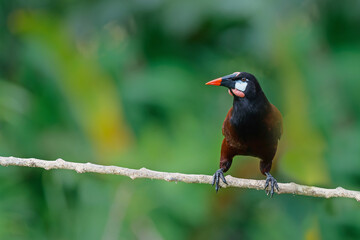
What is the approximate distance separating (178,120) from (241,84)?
8.24 ft

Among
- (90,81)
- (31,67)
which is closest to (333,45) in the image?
(90,81)

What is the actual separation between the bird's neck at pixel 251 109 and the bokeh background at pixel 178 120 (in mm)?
873

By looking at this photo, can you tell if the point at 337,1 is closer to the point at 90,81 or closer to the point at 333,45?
the point at 333,45

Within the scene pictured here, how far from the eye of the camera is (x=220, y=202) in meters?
3.66

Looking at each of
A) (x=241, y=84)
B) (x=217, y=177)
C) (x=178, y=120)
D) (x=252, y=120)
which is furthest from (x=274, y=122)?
(x=178, y=120)

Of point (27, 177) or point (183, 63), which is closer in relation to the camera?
point (27, 177)

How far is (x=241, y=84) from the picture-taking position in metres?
1.45

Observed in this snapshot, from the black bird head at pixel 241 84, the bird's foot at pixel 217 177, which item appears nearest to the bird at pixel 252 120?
the black bird head at pixel 241 84

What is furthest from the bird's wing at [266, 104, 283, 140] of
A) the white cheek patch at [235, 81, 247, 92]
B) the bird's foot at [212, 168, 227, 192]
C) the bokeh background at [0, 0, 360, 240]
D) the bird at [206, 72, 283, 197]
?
the bokeh background at [0, 0, 360, 240]

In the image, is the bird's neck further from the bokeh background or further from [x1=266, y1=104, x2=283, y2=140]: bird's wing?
the bokeh background

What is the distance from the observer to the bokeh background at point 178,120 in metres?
3.37

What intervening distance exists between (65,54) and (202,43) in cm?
182

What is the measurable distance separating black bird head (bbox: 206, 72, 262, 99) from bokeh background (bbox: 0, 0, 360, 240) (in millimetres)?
929

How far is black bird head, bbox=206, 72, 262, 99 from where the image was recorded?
1396 mm
